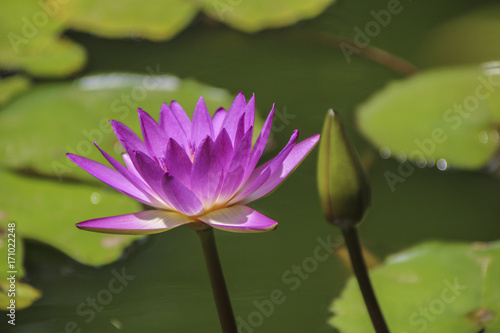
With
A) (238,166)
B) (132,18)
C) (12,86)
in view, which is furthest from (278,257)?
(132,18)

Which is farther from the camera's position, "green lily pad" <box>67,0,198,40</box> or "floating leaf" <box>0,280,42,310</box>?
"green lily pad" <box>67,0,198,40</box>

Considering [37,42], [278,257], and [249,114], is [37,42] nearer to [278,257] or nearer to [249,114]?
[278,257]

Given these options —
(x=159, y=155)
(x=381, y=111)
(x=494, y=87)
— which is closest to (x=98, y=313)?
(x=159, y=155)

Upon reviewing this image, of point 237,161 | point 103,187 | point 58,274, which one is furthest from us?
point 103,187

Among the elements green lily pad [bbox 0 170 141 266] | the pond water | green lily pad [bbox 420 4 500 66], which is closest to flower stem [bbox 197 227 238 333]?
the pond water

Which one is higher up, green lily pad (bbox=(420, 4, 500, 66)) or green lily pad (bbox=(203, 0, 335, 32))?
green lily pad (bbox=(203, 0, 335, 32))

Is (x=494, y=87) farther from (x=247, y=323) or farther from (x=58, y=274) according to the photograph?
(x=58, y=274)

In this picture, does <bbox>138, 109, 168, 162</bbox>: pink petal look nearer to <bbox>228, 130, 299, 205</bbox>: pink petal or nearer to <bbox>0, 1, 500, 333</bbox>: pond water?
<bbox>228, 130, 299, 205</bbox>: pink petal
